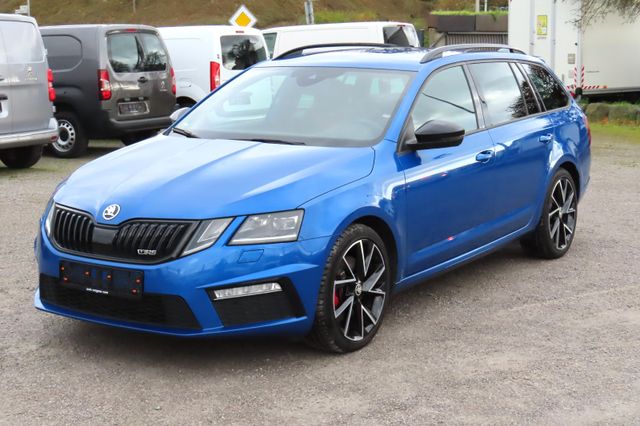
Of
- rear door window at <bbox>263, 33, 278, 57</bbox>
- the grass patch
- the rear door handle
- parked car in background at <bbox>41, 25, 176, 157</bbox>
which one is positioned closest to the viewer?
the rear door handle

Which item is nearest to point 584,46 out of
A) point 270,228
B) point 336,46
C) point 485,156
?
point 336,46

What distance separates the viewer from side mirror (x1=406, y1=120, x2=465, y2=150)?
5676 mm

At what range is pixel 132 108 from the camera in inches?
585

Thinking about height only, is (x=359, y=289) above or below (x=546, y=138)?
below

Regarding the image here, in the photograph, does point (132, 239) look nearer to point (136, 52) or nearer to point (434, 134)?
point (434, 134)

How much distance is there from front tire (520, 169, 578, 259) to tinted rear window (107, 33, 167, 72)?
28.2ft

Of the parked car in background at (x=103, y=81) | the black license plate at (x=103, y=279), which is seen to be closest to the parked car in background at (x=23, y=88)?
the parked car in background at (x=103, y=81)

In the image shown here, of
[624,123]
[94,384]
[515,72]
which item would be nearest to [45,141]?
[515,72]

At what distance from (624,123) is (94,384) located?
53.9 feet

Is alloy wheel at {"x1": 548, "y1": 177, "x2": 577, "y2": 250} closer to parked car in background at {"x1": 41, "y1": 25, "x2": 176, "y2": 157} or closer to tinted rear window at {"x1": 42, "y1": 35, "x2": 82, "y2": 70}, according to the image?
parked car in background at {"x1": 41, "y1": 25, "x2": 176, "y2": 157}

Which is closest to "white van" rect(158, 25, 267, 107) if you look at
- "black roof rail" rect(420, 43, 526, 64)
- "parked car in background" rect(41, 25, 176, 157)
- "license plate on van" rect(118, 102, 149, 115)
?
"parked car in background" rect(41, 25, 176, 157)

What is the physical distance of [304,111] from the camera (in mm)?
5996

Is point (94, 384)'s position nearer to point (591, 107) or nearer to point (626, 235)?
point (626, 235)

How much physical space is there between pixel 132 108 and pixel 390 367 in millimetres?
10579
